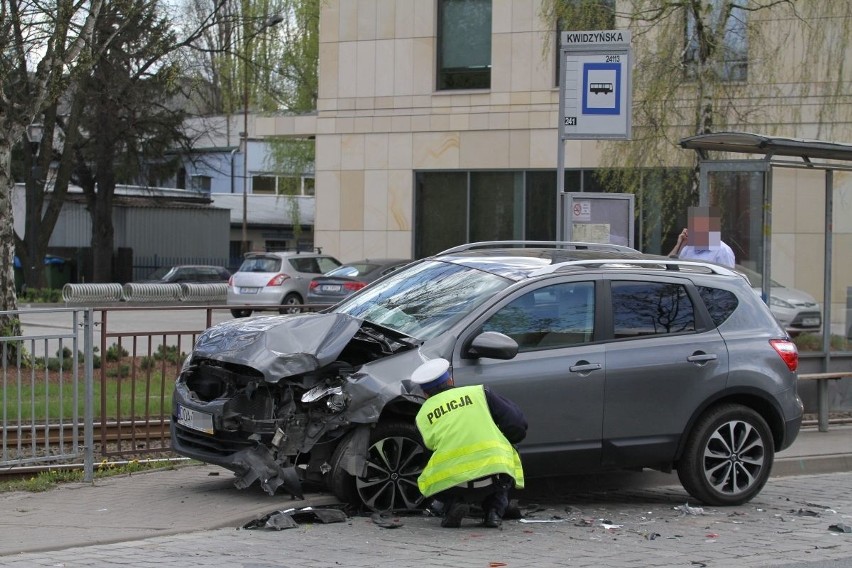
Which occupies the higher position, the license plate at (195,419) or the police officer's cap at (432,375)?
the police officer's cap at (432,375)

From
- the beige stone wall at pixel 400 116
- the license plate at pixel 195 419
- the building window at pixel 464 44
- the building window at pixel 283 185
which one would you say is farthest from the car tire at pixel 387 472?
the building window at pixel 283 185

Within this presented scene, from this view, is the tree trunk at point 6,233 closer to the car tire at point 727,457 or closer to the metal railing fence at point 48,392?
the metal railing fence at point 48,392

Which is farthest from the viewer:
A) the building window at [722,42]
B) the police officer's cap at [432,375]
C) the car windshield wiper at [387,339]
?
the building window at [722,42]

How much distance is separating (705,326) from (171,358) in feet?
16.0

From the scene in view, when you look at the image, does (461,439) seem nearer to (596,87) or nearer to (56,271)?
(596,87)

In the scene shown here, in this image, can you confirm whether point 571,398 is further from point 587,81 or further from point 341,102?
point 341,102

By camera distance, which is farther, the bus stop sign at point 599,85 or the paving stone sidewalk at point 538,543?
the bus stop sign at point 599,85

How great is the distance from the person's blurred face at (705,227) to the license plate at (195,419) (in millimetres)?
5972

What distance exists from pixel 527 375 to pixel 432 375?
904 mm

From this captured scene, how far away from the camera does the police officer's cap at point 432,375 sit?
709cm

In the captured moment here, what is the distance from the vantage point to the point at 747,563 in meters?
6.67

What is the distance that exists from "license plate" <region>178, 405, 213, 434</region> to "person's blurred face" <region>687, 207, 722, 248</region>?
235 inches

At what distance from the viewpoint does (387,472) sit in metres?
7.58

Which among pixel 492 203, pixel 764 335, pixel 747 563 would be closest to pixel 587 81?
pixel 764 335
